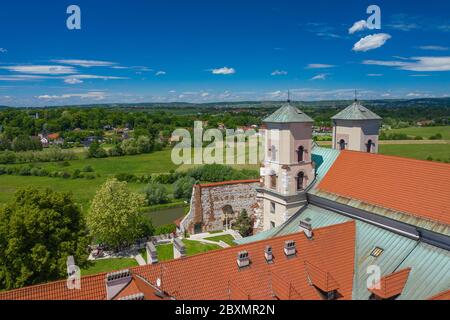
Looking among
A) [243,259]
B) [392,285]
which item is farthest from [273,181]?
[392,285]

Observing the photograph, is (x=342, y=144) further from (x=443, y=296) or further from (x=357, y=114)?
(x=443, y=296)

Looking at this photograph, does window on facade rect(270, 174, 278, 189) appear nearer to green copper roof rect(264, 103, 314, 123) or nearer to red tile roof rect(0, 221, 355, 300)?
green copper roof rect(264, 103, 314, 123)

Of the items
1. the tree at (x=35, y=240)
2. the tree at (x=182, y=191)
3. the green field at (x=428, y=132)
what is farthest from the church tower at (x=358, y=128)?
the green field at (x=428, y=132)

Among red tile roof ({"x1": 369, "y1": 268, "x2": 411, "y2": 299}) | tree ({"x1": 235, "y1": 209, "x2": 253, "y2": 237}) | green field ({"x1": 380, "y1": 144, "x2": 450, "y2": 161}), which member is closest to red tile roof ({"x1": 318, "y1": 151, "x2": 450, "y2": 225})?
red tile roof ({"x1": 369, "y1": 268, "x2": 411, "y2": 299})

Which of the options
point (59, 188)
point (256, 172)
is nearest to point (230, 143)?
point (256, 172)
